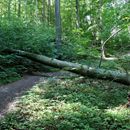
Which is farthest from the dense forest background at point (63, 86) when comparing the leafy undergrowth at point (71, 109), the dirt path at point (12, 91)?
the dirt path at point (12, 91)

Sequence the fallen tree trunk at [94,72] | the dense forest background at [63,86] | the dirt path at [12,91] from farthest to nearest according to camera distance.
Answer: the fallen tree trunk at [94,72] < the dirt path at [12,91] < the dense forest background at [63,86]

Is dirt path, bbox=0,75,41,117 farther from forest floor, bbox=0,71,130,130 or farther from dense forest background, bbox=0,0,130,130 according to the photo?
dense forest background, bbox=0,0,130,130

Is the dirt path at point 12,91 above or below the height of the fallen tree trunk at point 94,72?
below

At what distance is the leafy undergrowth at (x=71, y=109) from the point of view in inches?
263

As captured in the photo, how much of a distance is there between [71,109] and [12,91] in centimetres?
321

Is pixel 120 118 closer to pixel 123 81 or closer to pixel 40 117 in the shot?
pixel 40 117

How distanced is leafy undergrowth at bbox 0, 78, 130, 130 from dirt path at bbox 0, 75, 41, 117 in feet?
1.11

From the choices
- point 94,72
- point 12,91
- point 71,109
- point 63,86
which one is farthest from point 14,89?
point 71,109

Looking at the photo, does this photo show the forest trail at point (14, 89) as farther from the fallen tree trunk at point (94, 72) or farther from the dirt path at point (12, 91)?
the fallen tree trunk at point (94, 72)

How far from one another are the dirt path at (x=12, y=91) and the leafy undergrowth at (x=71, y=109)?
13.3 inches

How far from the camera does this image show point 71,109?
25.2ft

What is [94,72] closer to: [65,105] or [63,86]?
[63,86]

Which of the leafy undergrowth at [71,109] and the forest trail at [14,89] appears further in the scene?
the forest trail at [14,89]

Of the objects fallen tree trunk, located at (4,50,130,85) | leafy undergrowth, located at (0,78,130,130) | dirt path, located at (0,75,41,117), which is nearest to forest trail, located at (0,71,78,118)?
dirt path, located at (0,75,41,117)
